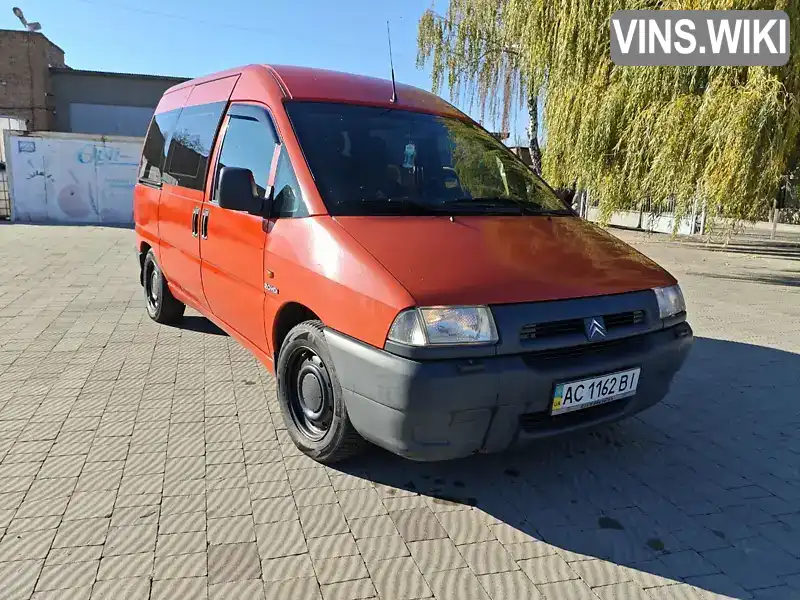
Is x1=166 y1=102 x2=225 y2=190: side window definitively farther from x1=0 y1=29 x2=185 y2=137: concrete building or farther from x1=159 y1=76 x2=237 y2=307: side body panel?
x1=0 y1=29 x2=185 y2=137: concrete building

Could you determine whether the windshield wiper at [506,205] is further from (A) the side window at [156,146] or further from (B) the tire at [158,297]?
(B) the tire at [158,297]

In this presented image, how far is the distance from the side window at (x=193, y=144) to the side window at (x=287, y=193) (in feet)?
3.82

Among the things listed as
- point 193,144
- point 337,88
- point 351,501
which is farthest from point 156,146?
point 351,501

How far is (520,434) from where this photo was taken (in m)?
2.57

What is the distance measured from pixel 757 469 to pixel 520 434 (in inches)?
67.5

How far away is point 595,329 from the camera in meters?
2.68

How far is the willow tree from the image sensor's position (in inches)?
306

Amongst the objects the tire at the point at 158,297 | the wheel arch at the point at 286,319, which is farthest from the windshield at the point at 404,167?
the tire at the point at 158,297

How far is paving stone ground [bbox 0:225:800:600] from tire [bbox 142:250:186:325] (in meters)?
0.94

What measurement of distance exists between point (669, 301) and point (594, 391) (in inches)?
30.5

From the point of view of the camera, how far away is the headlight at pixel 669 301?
3.03 metres

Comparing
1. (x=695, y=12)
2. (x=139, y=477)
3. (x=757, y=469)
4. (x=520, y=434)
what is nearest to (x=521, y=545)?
(x=520, y=434)

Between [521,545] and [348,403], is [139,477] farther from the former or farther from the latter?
[521,545]

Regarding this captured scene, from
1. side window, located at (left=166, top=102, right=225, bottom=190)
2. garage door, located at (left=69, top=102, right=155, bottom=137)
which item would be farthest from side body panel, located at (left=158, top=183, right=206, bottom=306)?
garage door, located at (left=69, top=102, right=155, bottom=137)
